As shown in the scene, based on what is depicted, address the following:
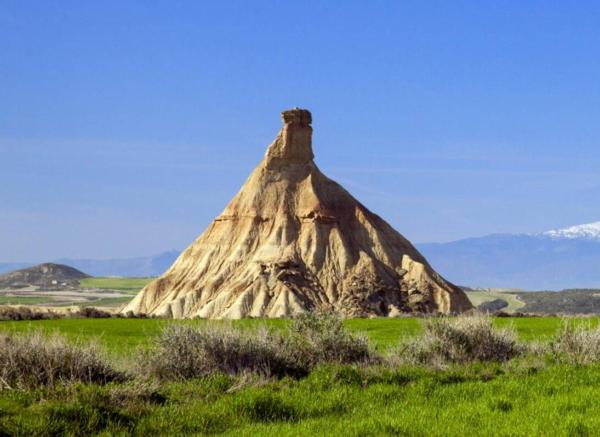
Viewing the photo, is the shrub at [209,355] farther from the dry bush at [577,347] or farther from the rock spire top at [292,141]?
the rock spire top at [292,141]

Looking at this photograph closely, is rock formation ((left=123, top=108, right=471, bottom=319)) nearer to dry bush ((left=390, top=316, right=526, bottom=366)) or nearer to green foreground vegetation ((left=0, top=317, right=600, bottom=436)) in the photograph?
dry bush ((left=390, top=316, right=526, bottom=366))

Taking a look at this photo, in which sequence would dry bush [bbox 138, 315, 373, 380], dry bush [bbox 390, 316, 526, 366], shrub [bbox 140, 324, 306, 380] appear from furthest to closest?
dry bush [bbox 390, 316, 526, 366] → dry bush [bbox 138, 315, 373, 380] → shrub [bbox 140, 324, 306, 380]

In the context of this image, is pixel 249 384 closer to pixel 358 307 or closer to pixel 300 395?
pixel 300 395

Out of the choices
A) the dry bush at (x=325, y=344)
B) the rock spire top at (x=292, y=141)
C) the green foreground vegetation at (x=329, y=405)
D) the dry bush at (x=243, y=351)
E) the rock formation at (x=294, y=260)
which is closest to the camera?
the green foreground vegetation at (x=329, y=405)

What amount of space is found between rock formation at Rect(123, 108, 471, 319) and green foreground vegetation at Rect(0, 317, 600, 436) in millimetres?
53112

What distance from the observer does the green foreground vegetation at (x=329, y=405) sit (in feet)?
51.7

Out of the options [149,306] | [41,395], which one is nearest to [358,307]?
[149,306]

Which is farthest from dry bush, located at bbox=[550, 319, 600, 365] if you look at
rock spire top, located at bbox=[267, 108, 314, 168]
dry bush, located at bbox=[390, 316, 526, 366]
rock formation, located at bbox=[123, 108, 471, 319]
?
rock spire top, located at bbox=[267, 108, 314, 168]

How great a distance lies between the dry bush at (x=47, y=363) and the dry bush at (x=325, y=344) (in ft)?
21.9

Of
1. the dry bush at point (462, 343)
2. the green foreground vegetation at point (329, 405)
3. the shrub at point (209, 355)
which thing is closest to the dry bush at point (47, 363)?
the green foreground vegetation at point (329, 405)

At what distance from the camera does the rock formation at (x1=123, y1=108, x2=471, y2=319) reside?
7919 centimetres

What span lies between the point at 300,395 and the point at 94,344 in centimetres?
572

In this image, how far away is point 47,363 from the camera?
66.8 ft

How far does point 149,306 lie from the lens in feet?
282
